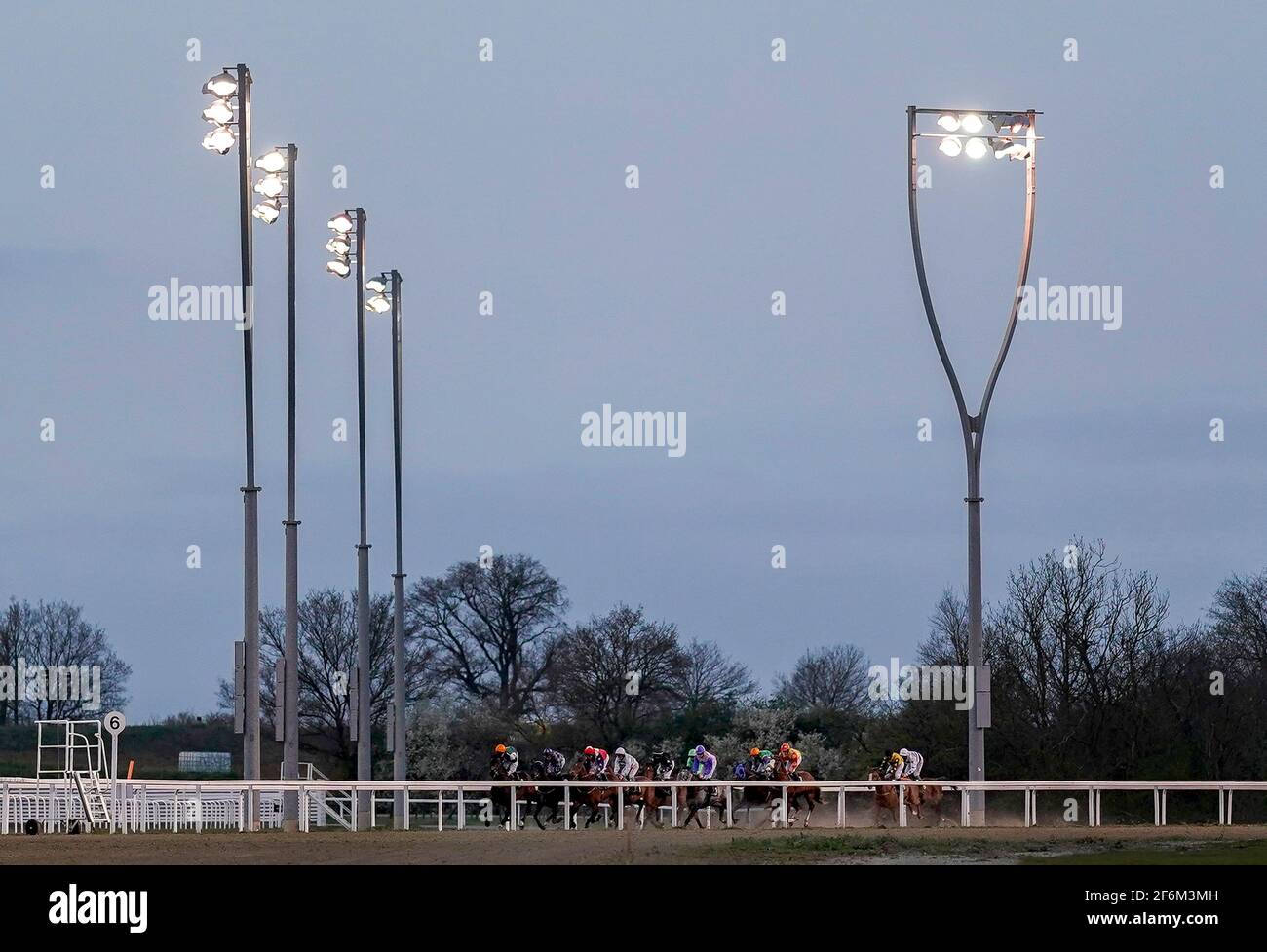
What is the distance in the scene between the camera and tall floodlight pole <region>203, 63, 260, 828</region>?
2714 centimetres

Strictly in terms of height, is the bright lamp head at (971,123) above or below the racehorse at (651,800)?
above

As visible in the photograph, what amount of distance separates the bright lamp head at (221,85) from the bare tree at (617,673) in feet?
136

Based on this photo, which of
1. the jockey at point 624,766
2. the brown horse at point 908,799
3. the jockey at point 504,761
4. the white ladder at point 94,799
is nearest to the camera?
the white ladder at point 94,799

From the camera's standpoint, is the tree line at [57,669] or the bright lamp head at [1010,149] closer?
the bright lamp head at [1010,149]

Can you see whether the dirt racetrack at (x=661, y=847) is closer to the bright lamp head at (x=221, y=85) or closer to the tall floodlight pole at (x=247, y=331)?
the tall floodlight pole at (x=247, y=331)

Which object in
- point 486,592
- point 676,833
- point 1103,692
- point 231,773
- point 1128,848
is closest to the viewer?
point 1128,848

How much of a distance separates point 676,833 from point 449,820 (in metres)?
23.9

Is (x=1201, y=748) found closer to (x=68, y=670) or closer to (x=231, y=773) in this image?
(x=231, y=773)

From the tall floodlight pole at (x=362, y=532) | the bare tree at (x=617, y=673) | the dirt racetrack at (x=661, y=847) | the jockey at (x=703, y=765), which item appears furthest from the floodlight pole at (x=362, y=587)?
the bare tree at (x=617, y=673)

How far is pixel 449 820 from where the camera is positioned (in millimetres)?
47531

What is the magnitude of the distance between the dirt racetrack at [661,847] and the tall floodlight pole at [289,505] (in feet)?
13.3

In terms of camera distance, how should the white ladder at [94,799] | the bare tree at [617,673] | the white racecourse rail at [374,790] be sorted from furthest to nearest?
the bare tree at [617,673] → the white racecourse rail at [374,790] → the white ladder at [94,799]

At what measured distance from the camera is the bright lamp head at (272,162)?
28.9 metres
